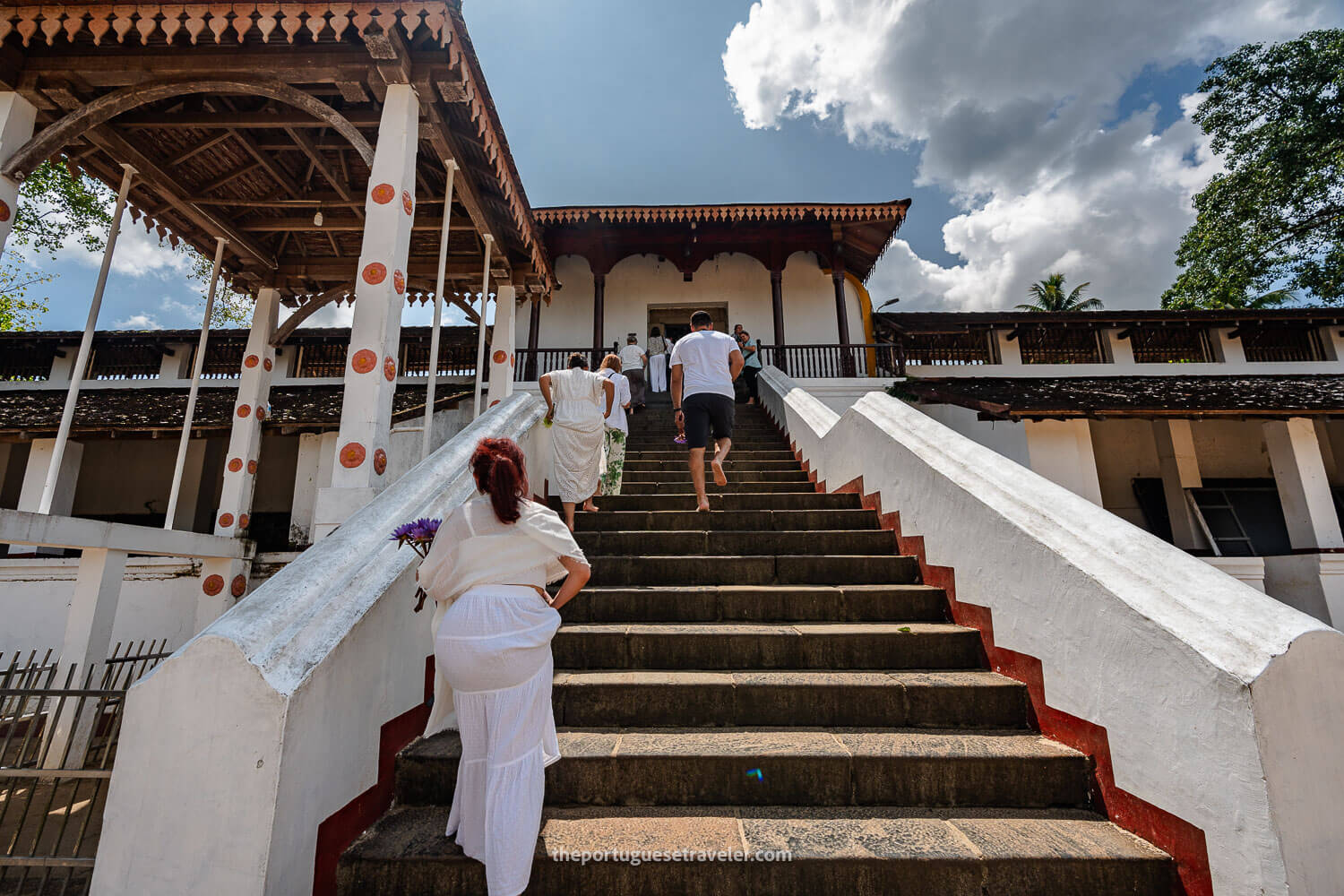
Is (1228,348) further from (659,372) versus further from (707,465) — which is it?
(707,465)

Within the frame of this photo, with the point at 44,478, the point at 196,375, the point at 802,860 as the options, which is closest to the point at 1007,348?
the point at 802,860

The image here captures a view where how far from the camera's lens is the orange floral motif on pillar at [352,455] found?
163 inches

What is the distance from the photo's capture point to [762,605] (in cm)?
352

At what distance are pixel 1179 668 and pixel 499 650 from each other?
2.18 metres

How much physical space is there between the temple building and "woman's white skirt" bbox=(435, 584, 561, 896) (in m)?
0.18

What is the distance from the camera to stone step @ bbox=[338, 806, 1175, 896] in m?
1.91

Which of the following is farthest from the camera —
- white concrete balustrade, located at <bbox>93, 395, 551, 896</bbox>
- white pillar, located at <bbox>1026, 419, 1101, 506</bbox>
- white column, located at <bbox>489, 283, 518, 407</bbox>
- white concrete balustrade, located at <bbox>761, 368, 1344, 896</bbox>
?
white pillar, located at <bbox>1026, 419, 1101, 506</bbox>

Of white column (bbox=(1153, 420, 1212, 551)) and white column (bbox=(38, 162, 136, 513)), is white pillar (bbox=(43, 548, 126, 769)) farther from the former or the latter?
white column (bbox=(1153, 420, 1212, 551))

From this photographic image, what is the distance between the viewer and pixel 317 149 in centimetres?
580

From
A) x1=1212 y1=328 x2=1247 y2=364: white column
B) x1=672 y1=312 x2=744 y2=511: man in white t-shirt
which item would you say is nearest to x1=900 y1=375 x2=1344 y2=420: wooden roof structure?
x1=1212 y1=328 x2=1247 y2=364: white column

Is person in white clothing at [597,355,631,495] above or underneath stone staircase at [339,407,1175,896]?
above

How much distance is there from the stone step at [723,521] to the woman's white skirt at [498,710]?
2.69m

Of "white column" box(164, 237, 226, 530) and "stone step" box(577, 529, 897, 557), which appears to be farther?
"white column" box(164, 237, 226, 530)

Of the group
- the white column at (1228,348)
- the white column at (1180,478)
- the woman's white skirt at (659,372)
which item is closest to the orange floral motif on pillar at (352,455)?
the woman's white skirt at (659,372)
